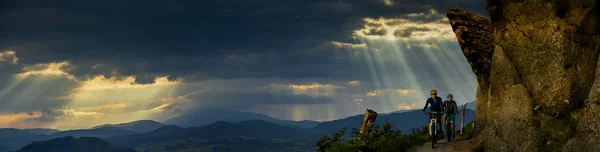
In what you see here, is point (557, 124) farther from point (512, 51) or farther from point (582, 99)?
point (512, 51)

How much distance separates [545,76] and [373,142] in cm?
1276

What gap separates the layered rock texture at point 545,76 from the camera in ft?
57.7

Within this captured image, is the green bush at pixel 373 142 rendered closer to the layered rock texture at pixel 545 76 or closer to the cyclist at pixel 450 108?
the cyclist at pixel 450 108

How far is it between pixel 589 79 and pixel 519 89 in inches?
106

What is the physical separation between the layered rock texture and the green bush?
845cm

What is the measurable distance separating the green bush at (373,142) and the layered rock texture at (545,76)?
845 cm

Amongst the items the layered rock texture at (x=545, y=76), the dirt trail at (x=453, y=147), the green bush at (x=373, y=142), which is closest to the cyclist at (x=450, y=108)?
the dirt trail at (x=453, y=147)

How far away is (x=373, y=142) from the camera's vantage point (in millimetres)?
29828

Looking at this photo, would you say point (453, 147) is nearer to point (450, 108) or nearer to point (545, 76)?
point (450, 108)

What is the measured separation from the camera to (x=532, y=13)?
19.5 metres

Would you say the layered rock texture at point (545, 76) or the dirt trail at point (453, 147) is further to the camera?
the dirt trail at point (453, 147)

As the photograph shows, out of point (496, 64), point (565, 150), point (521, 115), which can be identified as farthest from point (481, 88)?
point (565, 150)

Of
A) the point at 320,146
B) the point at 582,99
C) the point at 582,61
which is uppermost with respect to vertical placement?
the point at 582,61

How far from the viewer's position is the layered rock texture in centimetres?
1758
